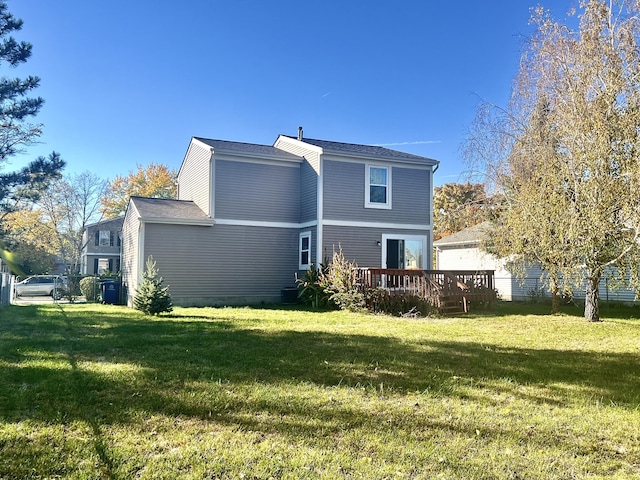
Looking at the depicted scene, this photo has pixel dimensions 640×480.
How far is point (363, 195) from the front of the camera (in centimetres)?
1647

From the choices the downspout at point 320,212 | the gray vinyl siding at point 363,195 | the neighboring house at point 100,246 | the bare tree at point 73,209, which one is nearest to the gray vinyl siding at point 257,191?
the downspout at point 320,212

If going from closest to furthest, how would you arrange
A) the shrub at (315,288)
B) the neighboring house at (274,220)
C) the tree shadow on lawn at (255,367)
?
the tree shadow on lawn at (255,367) → the shrub at (315,288) → the neighboring house at (274,220)

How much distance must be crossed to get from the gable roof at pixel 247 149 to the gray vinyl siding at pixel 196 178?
44cm

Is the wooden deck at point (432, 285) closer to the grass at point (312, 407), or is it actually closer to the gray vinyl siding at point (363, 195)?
the gray vinyl siding at point (363, 195)

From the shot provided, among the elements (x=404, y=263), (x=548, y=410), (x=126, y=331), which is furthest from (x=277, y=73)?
(x=548, y=410)

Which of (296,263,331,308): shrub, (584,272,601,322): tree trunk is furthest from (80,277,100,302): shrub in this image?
(584,272,601,322): tree trunk

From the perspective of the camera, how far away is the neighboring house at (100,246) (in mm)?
35594

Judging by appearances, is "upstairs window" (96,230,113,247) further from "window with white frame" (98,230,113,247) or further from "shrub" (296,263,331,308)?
"shrub" (296,263,331,308)

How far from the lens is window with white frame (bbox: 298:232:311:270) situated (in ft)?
54.1

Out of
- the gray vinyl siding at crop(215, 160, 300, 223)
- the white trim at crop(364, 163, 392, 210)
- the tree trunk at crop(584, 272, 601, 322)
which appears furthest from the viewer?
the white trim at crop(364, 163, 392, 210)

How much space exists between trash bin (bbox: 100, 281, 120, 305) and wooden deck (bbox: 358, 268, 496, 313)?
32.8ft

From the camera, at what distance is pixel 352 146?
18375 mm

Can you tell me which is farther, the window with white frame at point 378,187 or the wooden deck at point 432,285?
the window with white frame at point 378,187

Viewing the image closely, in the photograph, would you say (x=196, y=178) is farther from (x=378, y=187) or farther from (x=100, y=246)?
(x=100, y=246)
